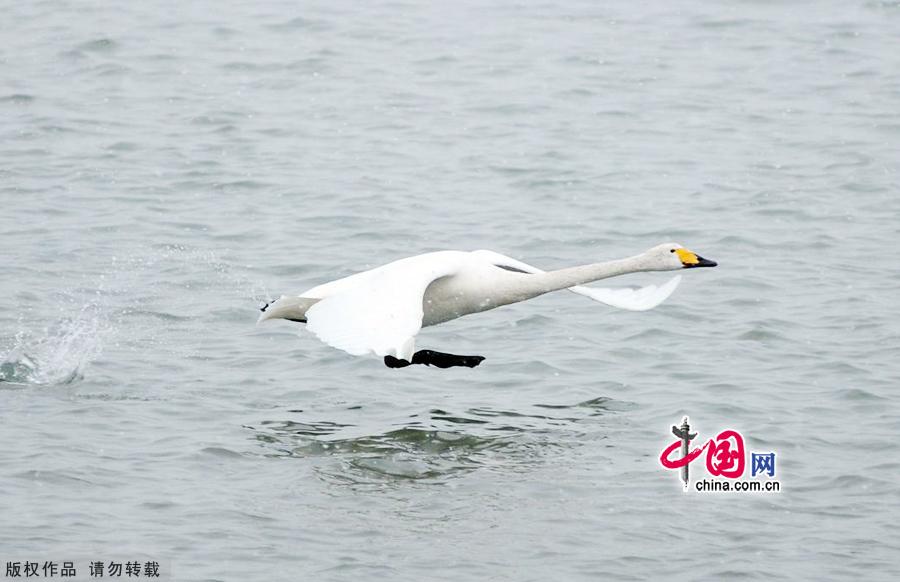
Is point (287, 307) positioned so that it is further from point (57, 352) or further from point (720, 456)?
point (720, 456)

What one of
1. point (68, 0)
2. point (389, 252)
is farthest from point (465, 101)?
point (68, 0)

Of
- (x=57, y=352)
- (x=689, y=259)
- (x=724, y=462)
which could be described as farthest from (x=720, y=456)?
(x=57, y=352)

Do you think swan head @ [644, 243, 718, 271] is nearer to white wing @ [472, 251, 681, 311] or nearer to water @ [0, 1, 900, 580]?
white wing @ [472, 251, 681, 311]

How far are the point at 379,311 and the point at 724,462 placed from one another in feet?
8.00

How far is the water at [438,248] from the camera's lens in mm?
10148

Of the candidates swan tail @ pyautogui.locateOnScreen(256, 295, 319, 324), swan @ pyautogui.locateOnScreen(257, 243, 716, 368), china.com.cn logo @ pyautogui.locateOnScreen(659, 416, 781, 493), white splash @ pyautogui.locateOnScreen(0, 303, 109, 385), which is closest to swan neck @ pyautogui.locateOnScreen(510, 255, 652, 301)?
swan @ pyautogui.locateOnScreen(257, 243, 716, 368)

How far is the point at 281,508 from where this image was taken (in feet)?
33.9

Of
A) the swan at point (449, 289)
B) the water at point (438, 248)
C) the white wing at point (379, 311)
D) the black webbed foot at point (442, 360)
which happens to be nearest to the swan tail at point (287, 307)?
the swan at point (449, 289)

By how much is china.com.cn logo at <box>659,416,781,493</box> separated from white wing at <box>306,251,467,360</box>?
192 cm

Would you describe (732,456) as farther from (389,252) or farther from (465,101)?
(465,101)

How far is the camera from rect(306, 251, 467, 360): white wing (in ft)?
34.5

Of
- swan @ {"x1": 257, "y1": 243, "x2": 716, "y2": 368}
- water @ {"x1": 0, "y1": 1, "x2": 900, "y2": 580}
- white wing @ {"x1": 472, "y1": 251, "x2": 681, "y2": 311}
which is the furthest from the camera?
white wing @ {"x1": 472, "y1": 251, "x2": 681, "y2": 311}

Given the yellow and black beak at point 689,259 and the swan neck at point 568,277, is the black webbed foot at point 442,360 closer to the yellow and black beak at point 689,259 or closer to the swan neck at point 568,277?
the swan neck at point 568,277

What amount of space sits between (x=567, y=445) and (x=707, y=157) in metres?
9.49
